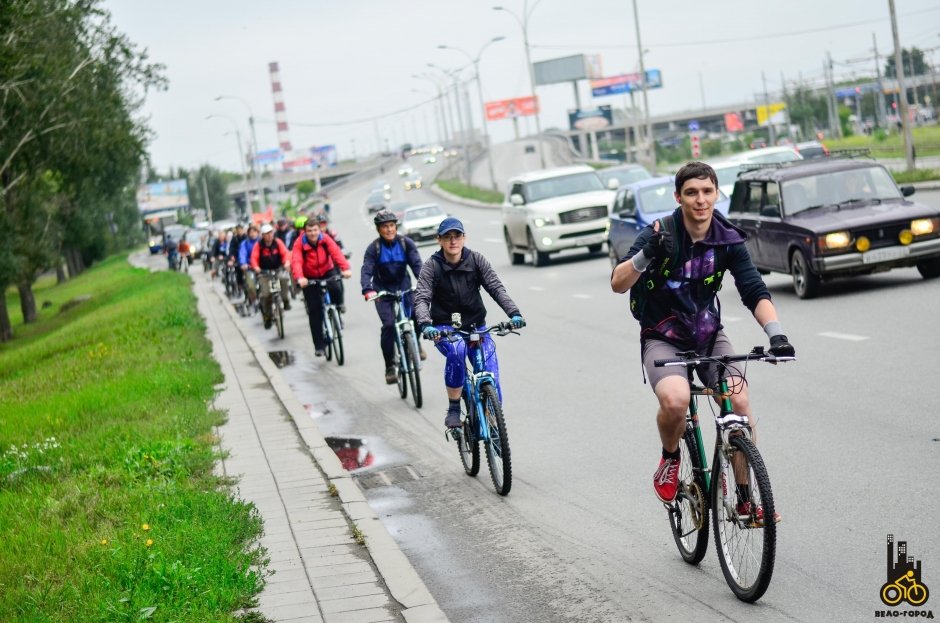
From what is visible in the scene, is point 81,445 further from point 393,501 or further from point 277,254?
point 277,254

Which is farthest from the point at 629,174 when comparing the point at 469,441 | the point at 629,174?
the point at 469,441

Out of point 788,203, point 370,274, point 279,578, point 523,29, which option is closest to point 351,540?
point 279,578

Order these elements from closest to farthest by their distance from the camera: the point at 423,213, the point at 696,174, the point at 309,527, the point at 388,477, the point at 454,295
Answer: the point at 696,174
the point at 309,527
the point at 454,295
the point at 388,477
the point at 423,213

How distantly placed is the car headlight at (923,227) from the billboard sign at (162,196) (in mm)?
142963

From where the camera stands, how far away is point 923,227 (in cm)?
1683

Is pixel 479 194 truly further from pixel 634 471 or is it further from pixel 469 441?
pixel 634 471

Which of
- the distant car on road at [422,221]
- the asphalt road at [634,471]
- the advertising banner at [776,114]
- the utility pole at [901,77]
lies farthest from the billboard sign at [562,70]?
the asphalt road at [634,471]

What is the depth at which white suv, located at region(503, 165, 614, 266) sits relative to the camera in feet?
97.6

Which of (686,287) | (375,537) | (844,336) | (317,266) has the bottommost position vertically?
(844,336)

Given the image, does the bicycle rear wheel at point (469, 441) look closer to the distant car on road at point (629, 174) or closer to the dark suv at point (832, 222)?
the dark suv at point (832, 222)

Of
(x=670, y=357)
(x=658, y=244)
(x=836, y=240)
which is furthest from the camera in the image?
(x=836, y=240)

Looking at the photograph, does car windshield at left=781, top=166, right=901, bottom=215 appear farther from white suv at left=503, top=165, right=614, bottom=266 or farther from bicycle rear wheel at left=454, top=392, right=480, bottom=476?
white suv at left=503, top=165, right=614, bottom=266

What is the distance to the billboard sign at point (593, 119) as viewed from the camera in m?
176

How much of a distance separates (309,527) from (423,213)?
4627 cm
